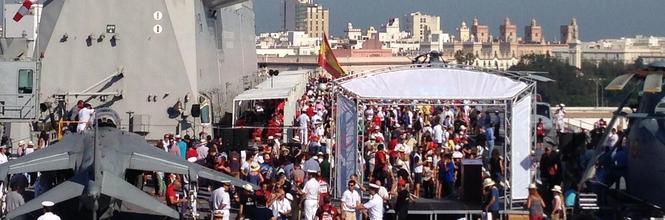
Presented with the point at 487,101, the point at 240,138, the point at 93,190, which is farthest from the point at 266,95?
the point at 93,190

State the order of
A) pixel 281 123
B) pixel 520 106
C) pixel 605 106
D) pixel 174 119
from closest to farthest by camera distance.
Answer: pixel 520 106 < pixel 174 119 < pixel 281 123 < pixel 605 106

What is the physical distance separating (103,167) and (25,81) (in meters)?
8.53

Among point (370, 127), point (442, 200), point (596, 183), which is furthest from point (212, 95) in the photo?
point (596, 183)

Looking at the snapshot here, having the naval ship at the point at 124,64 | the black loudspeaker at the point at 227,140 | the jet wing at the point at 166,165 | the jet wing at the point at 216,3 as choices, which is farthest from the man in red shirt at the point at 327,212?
the jet wing at the point at 216,3

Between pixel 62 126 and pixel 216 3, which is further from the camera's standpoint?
pixel 216 3

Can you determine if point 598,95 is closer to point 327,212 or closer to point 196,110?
point 196,110

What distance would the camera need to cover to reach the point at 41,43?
30.9 meters

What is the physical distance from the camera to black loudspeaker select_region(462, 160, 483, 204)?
2323 cm

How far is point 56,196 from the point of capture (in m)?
19.5

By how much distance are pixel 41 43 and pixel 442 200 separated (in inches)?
431

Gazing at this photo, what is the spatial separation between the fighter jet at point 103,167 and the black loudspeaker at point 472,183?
361 centimetres

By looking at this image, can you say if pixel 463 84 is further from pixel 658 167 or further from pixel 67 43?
pixel 67 43

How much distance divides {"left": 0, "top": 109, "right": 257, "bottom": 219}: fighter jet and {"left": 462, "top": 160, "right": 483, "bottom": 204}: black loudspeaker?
3614 mm

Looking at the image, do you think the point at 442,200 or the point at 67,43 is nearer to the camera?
the point at 442,200
